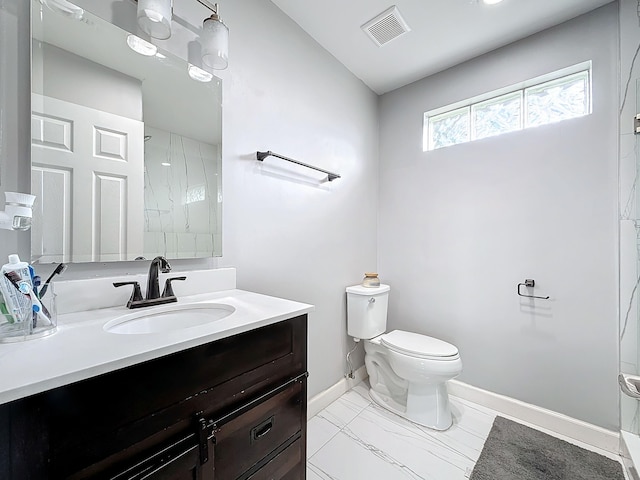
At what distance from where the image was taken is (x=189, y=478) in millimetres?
713

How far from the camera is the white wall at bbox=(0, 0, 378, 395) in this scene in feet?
4.55

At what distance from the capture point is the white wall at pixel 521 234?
1.59 meters

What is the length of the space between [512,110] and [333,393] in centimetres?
240

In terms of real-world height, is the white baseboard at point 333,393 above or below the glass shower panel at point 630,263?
below

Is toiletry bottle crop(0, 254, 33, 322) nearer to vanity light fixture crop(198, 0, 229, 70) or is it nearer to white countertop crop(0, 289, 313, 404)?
white countertop crop(0, 289, 313, 404)

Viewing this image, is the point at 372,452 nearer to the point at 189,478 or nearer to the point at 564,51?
the point at 189,478

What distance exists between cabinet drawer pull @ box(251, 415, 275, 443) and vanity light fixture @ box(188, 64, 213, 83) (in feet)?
4.70

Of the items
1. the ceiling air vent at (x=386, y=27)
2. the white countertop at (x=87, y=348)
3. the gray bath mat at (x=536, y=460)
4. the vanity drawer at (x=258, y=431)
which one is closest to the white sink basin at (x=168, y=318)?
the white countertop at (x=87, y=348)

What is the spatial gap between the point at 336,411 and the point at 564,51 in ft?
8.99

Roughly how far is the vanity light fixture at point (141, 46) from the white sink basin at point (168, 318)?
1.01 m

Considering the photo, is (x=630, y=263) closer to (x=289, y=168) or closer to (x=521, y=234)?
(x=521, y=234)

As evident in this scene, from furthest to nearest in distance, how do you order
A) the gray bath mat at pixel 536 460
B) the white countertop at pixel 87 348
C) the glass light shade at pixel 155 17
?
the gray bath mat at pixel 536 460
the glass light shade at pixel 155 17
the white countertop at pixel 87 348

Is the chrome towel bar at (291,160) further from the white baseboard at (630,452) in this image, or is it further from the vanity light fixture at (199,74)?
the white baseboard at (630,452)

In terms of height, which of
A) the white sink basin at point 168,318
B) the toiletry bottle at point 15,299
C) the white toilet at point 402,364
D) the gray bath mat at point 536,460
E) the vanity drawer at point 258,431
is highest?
the toiletry bottle at point 15,299
